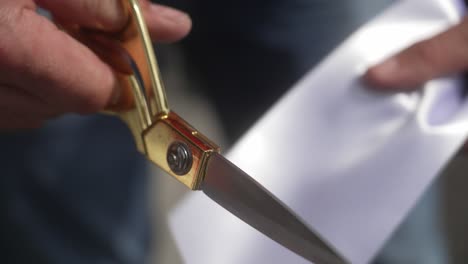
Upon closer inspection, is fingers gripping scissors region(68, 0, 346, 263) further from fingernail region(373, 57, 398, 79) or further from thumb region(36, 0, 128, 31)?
fingernail region(373, 57, 398, 79)

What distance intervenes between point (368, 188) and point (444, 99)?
0.25 feet

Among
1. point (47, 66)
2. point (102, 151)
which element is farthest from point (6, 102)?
point (102, 151)

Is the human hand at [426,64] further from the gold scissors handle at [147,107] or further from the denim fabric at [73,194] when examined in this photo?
the denim fabric at [73,194]

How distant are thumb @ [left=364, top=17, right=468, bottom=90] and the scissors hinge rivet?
0.46ft

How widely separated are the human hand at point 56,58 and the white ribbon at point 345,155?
0.27 ft

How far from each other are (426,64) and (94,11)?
0.64ft

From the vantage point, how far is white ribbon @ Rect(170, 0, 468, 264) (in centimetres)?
34

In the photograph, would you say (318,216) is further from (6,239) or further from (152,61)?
(6,239)

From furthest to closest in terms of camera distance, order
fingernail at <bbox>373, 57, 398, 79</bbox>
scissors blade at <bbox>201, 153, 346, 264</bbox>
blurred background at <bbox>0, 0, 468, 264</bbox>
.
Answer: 1. blurred background at <bbox>0, 0, 468, 264</bbox>
2. fingernail at <bbox>373, 57, 398, 79</bbox>
3. scissors blade at <bbox>201, 153, 346, 264</bbox>

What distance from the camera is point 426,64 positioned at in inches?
14.7

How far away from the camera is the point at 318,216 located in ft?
1.16

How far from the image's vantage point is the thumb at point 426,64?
0.37 meters

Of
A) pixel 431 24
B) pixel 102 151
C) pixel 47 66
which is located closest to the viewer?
pixel 47 66

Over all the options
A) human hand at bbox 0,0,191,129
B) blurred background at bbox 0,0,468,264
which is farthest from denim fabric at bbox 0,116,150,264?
human hand at bbox 0,0,191,129
